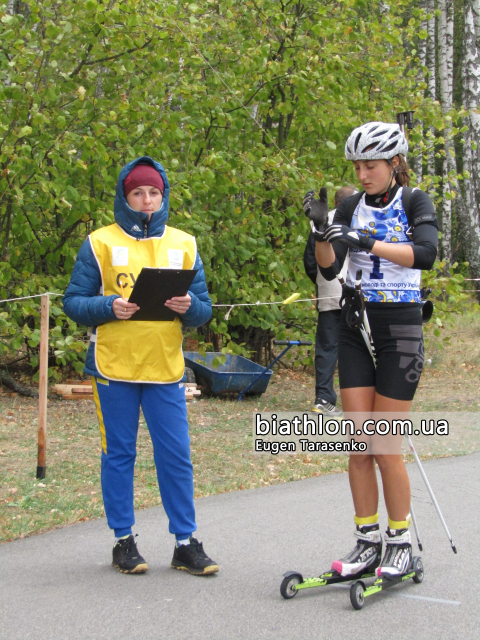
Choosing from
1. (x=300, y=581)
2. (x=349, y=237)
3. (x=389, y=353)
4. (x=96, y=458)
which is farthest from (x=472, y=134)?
(x=300, y=581)

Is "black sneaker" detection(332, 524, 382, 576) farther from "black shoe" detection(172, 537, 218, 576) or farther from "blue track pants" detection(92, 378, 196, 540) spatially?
"blue track pants" detection(92, 378, 196, 540)

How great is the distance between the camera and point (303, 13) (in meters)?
10.6

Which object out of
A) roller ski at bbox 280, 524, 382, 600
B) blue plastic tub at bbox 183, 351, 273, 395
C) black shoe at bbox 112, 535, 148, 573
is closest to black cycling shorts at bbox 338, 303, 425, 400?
roller ski at bbox 280, 524, 382, 600

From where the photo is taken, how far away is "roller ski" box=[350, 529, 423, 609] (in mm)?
3773

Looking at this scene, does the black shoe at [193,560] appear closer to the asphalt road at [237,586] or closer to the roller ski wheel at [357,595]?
the asphalt road at [237,586]

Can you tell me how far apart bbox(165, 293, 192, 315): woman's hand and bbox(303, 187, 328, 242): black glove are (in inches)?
31.0

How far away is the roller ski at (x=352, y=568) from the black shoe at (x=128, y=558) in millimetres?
805

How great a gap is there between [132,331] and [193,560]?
1.23 meters

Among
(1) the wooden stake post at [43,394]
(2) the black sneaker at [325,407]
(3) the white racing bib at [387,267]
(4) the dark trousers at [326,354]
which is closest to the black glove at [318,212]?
(3) the white racing bib at [387,267]

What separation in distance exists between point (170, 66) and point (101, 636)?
7458mm

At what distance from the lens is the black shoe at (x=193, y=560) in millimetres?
4137

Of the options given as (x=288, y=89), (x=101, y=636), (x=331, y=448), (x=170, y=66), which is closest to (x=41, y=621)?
(x=101, y=636)

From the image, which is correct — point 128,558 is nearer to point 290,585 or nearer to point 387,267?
point 290,585

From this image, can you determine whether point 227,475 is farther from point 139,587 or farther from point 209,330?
point 209,330
